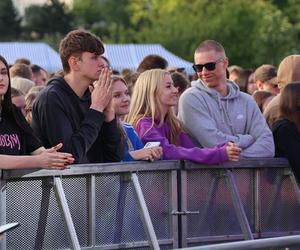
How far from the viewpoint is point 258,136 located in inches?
344

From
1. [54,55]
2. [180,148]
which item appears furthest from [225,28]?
[180,148]

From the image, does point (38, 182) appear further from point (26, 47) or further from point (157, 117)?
point (26, 47)

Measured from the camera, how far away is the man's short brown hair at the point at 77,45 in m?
7.92

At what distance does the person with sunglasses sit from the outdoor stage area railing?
35 centimetres

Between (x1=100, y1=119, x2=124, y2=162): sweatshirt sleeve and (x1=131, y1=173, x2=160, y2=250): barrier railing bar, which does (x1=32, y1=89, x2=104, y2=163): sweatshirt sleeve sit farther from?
(x1=131, y1=173, x2=160, y2=250): barrier railing bar

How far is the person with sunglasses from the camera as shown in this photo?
8.67 meters

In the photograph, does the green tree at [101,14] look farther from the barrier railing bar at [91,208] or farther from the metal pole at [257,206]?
the barrier railing bar at [91,208]

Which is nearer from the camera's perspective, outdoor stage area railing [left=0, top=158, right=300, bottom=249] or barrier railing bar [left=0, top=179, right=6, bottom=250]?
barrier railing bar [left=0, top=179, right=6, bottom=250]

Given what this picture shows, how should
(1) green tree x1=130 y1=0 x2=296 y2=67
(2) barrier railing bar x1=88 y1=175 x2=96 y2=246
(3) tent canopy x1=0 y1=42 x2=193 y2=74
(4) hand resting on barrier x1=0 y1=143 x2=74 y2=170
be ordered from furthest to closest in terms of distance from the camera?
(1) green tree x1=130 y1=0 x2=296 y2=67, (3) tent canopy x1=0 y1=42 x2=193 y2=74, (2) barrier railing bar x1=88 y1=175 x2=96 y2=246, (4) hand resting on barrier x1=0 y1=143 x2=74 y2=170

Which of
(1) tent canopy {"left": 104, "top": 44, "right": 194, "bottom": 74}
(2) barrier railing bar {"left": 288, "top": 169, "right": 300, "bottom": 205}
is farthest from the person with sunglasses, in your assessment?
(1) tent canopy {"left": 104, "top": 44, "right": 194, "bottom": 74}

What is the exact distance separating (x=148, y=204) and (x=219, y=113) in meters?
1.41

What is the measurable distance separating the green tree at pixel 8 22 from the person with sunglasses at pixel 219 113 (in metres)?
78.2

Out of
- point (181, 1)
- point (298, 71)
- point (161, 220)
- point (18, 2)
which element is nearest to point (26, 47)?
point (298, 71)

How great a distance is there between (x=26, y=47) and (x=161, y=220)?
80.9ft
